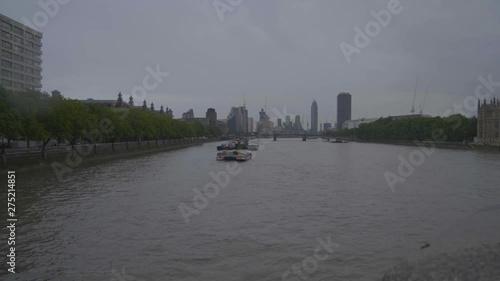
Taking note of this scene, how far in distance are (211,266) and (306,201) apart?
15.6 metres

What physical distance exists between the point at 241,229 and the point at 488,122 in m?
150

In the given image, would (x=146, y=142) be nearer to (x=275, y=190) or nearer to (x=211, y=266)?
(x=275, y=190)

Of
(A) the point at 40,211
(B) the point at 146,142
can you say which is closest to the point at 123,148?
(B) the point at 146,142

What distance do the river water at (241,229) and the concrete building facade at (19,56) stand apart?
96.4 meters

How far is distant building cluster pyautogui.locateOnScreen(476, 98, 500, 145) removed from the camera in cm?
14212

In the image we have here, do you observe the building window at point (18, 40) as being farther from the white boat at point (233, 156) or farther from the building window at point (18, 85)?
the white boat at point (233, 156)

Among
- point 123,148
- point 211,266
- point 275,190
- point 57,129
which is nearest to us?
point 211,266

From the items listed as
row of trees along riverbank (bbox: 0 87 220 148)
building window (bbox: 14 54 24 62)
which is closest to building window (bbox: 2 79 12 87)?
building window (bbox: 14 54 24 62)

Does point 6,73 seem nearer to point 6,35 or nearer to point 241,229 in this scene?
point 6,35

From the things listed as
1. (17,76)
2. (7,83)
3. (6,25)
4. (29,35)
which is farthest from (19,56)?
(7,83)

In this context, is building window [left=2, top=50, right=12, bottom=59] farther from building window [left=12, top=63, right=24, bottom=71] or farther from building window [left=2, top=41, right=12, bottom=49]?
building window [left=12, top=63, right=24, bottom=71]

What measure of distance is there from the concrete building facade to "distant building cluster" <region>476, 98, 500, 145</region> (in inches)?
5580

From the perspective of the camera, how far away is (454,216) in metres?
25.5

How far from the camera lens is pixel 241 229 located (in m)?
21.6
